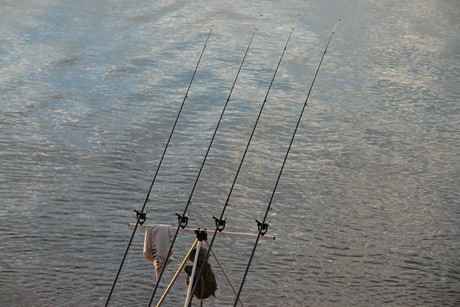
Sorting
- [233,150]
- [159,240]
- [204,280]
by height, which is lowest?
[204,280]

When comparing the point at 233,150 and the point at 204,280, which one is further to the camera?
the point at 233,150

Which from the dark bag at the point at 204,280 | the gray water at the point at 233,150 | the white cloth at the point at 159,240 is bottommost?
the dark bag at the point at 204,280

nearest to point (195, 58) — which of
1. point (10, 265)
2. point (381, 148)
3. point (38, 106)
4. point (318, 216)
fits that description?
point (38, 106)

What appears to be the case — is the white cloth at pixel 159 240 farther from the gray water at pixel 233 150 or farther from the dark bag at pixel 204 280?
the gray water at pixel 233 150

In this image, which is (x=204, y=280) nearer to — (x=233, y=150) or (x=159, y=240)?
(x=159, y=240)

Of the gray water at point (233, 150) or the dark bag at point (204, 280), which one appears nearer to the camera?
the dark bag at point (204, 280)

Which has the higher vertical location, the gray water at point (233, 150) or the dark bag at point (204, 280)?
the gray water at point (233, 150)

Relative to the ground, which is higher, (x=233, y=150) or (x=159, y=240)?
(x=233, y=150)

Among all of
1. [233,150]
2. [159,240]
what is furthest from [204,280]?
[233,150]

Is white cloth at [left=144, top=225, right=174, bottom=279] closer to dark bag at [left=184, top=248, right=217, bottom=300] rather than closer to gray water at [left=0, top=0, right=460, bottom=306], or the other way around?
dark bag at [left=184, top=248, right=217, bottom=300]

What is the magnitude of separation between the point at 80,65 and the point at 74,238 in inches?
193

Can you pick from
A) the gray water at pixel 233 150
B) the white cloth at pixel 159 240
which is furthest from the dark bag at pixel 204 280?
the gray water at pixel 233 150

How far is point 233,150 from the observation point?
997cm

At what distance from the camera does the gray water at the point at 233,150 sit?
7508 mm
